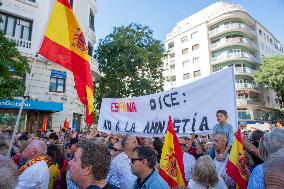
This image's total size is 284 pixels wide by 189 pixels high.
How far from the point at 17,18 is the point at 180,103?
16.2 meters

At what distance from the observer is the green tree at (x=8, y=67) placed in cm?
1063

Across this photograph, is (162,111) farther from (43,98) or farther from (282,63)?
(282,63)

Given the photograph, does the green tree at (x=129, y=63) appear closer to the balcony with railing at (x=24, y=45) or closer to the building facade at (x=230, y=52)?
the balcony with railing at (x=24, y=45)

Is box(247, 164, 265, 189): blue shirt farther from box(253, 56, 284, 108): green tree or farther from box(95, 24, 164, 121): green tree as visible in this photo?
box(253, 56, 284, 108): green tree

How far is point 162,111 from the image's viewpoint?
223 inches

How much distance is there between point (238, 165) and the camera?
3811mm

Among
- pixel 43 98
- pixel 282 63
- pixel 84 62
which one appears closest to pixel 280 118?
pixel 282 63

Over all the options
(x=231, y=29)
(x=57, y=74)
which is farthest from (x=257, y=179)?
(x=231, y=29)

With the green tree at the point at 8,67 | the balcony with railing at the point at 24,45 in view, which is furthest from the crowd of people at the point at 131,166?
the balcony with railing at the point at 24,45

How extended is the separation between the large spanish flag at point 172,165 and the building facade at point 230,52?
115 ft

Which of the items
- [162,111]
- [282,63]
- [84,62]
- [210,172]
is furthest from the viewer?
[282,63]

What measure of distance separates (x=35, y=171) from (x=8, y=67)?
8.76 meters

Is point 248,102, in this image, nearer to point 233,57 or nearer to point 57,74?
point 233,57

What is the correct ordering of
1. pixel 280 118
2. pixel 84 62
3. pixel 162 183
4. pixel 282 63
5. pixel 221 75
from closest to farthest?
pixel 162 183, pixel 221 75, pixel 84 62, pixel 282 63, pixel 280 118
